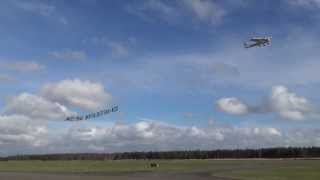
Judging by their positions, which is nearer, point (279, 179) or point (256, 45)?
point (256, 45)

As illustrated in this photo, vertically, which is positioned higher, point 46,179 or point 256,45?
point 256,45

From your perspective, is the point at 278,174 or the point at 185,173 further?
the point at 185,173

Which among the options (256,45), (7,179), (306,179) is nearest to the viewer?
(256,45)

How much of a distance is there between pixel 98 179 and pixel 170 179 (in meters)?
8.88

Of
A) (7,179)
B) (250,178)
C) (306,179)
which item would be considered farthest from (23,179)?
(306,179)

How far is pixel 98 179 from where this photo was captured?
226 ft

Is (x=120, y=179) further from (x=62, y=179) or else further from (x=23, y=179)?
(x=23, y=179)

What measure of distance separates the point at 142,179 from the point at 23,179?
1475 centimetres

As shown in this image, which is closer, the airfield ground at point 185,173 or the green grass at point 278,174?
the green grass at point 278,174

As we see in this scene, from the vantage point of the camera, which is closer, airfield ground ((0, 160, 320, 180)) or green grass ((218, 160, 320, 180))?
green grass ((218, 160, 320, 180))

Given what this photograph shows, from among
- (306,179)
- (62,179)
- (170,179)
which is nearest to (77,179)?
(62,179)

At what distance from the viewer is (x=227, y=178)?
7038 centimetres

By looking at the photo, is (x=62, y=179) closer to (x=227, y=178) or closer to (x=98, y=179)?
(x=98, y=179)

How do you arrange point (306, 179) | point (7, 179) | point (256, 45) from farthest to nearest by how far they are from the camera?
point (7, 179) < point (306, 179) < point (256, 45)
